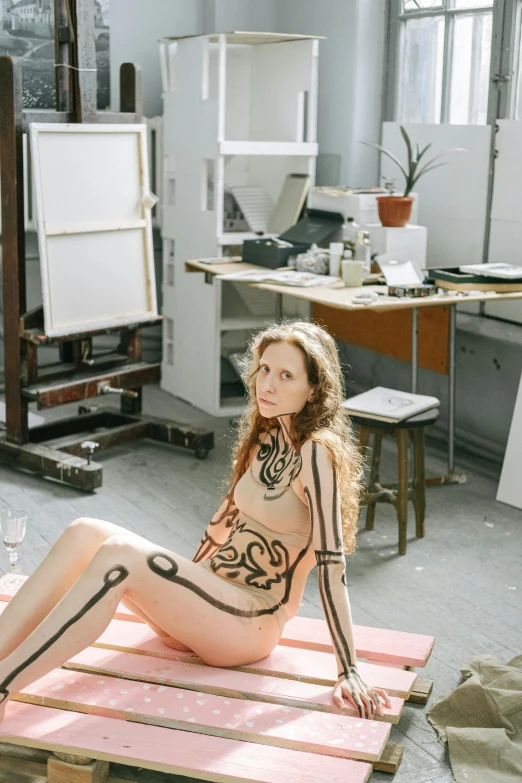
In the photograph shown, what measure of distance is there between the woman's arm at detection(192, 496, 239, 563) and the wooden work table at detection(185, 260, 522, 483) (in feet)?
5.44

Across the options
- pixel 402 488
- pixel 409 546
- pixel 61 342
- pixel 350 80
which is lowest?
pixel 409 546

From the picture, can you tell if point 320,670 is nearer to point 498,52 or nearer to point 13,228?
point 13,228

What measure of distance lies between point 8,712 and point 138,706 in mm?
297

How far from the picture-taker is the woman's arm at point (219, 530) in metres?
2.71

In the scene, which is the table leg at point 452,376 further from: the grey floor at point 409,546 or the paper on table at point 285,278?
the paper on table at point 285,278

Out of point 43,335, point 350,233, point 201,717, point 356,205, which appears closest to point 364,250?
point 350,233

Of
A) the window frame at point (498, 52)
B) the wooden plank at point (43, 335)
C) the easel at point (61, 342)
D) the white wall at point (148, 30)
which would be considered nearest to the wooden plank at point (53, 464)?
the easel at point (61, 342)

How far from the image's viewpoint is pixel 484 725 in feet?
8.84

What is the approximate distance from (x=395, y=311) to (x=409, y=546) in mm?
1616

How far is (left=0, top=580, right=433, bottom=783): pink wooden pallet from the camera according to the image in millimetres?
2229

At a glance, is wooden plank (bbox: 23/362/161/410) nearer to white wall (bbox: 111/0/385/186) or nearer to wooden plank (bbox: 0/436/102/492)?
wooden plank (bbox: 0/436/102/492)

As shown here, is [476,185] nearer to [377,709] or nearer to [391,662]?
[391,662]

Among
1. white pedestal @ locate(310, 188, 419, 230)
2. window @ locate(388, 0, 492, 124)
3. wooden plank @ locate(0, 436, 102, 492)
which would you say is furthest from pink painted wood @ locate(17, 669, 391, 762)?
window @ locate(388, 0, 492, 124)

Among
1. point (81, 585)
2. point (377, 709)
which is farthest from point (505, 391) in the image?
point (81, 585)
